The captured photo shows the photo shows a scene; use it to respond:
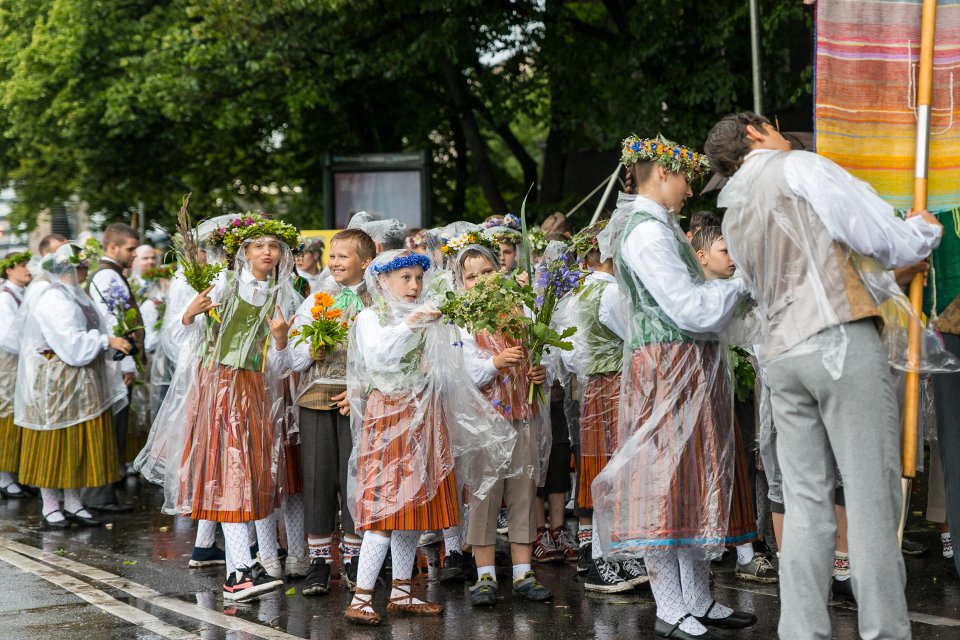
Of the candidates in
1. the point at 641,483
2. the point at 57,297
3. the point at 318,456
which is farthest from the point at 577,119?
the point at 641,483

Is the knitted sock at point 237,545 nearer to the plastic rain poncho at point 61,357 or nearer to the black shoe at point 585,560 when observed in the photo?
the black shoe at point 585,560

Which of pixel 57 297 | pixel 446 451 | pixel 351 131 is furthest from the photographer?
pixel 351 131

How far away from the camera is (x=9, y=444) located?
11.0m

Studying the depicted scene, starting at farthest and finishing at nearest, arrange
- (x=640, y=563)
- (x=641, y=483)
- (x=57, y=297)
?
1. (x=57, y=297)
2. (x=640, y=563)
3. (x=641, y=483)

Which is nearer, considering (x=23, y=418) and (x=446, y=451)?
(x=446, y=451)

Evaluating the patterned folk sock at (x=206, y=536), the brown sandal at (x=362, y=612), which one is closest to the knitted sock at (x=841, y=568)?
the brown sandal at (x=362, y=612)

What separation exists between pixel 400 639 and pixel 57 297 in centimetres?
495

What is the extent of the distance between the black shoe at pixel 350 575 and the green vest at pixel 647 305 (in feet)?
7.48

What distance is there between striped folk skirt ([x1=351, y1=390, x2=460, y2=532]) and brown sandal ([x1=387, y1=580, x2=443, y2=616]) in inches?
15.4

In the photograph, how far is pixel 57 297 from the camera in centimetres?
934

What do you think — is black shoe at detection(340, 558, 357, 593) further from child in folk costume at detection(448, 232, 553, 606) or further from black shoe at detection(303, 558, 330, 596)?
child in folk costume at detection(448, 232, 553, 606)

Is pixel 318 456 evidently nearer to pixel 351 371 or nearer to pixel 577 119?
pixel 351 371

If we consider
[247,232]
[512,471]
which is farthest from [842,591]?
[247,232]

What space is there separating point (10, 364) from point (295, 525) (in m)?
5.03
